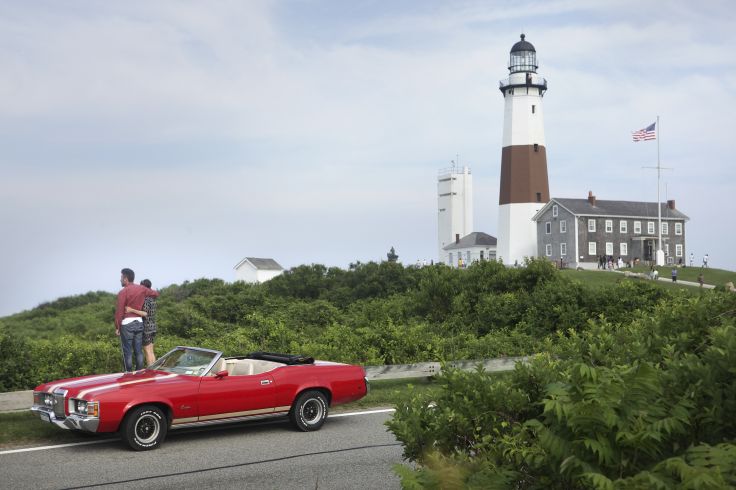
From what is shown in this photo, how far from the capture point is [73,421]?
9938 mm

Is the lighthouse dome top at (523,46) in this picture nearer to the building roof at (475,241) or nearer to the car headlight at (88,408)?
the building roof at (475,241)

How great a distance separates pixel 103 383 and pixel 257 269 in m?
67.2

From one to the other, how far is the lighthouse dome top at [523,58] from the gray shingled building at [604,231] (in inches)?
519

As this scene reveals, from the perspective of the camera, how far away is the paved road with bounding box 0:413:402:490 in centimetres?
844

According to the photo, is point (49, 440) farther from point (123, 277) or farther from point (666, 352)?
point (666, 352)

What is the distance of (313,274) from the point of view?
4441 cm

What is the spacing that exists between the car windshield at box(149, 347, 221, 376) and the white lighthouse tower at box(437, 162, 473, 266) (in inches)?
3410

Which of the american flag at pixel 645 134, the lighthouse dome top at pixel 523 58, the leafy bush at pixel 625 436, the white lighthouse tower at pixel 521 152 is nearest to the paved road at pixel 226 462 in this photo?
the leafy bush at pixel 625 436

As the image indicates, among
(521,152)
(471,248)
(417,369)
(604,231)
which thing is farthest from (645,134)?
(417,369)

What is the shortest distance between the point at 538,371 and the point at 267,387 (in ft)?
19.3

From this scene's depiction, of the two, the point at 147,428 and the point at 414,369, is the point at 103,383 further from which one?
the point at 414,369

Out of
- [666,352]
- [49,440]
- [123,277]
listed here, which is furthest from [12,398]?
[666,352]

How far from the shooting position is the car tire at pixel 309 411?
11250 millimetres

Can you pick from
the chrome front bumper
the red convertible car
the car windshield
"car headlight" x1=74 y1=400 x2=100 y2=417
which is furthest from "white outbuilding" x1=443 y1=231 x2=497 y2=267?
"car headlight" x1=74 y1=400 x2=100 y2=417
